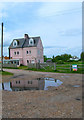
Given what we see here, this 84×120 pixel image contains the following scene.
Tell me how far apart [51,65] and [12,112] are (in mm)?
15662

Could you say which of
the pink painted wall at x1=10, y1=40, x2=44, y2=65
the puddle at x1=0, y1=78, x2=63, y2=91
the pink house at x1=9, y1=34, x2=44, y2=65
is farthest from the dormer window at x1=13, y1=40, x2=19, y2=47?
the puddle at x1=0, y1=78, x2=63, y2=91

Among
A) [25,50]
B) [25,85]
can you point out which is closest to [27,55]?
[25,50]

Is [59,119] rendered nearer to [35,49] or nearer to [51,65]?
[51,65]

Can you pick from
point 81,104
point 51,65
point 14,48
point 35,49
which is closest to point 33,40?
point 35,49

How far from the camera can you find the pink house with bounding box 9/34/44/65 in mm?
33594

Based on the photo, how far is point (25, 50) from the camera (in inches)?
1364

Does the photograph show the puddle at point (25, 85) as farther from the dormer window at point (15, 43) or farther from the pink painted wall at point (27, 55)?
the dormer window at point (15, 43)

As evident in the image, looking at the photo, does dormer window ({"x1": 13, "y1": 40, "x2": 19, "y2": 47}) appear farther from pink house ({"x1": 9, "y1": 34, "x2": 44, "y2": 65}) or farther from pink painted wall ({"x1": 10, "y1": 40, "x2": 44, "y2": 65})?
pink painted wall ({"x1": 10, "y1": 40, "x2": 44, "y2": 65})

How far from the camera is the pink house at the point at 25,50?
33.6 metres

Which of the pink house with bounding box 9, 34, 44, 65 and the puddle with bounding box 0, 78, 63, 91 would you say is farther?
the pink house with bounding box 9, 34, 44, 65

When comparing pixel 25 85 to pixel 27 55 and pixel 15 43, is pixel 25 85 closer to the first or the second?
pixel 27 55

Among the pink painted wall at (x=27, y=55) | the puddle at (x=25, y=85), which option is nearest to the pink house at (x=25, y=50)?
the pink painted wall at (x=27, y=55)

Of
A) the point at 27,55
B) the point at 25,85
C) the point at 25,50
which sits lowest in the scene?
the point at 25,85

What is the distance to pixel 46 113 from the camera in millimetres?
3469
